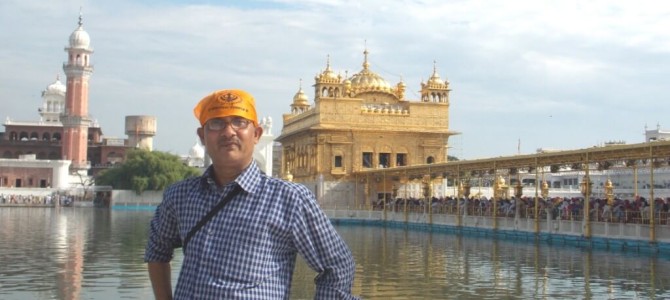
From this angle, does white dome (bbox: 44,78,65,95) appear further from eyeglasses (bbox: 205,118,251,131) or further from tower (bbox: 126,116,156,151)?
eyeglasses (bbox: 205,118,251,131)

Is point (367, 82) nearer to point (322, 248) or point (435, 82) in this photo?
point (435, 82)

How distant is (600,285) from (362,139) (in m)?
31.5

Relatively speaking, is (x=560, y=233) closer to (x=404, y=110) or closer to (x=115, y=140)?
(x=404, y=110)

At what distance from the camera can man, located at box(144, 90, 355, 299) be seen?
3.38 meters

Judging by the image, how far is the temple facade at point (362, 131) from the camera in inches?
1738

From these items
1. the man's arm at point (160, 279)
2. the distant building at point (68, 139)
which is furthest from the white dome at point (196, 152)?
the man's arm at point (160, 279)

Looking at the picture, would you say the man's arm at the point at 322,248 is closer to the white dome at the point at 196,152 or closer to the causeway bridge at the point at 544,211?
the causeway bridge at the point at 544,211

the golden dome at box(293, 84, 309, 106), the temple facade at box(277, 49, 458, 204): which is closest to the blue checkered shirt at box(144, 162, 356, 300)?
the temple facade at box(277, 49, 458, 204)

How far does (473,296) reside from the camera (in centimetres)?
1189

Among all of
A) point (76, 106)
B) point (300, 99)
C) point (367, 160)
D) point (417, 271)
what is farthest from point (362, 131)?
point (76, 106)

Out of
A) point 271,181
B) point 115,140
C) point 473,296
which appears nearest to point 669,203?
point 473,296

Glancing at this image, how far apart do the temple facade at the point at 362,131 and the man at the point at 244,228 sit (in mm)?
40119

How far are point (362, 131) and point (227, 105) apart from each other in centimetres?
4103

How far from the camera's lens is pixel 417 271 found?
50.4 ft
